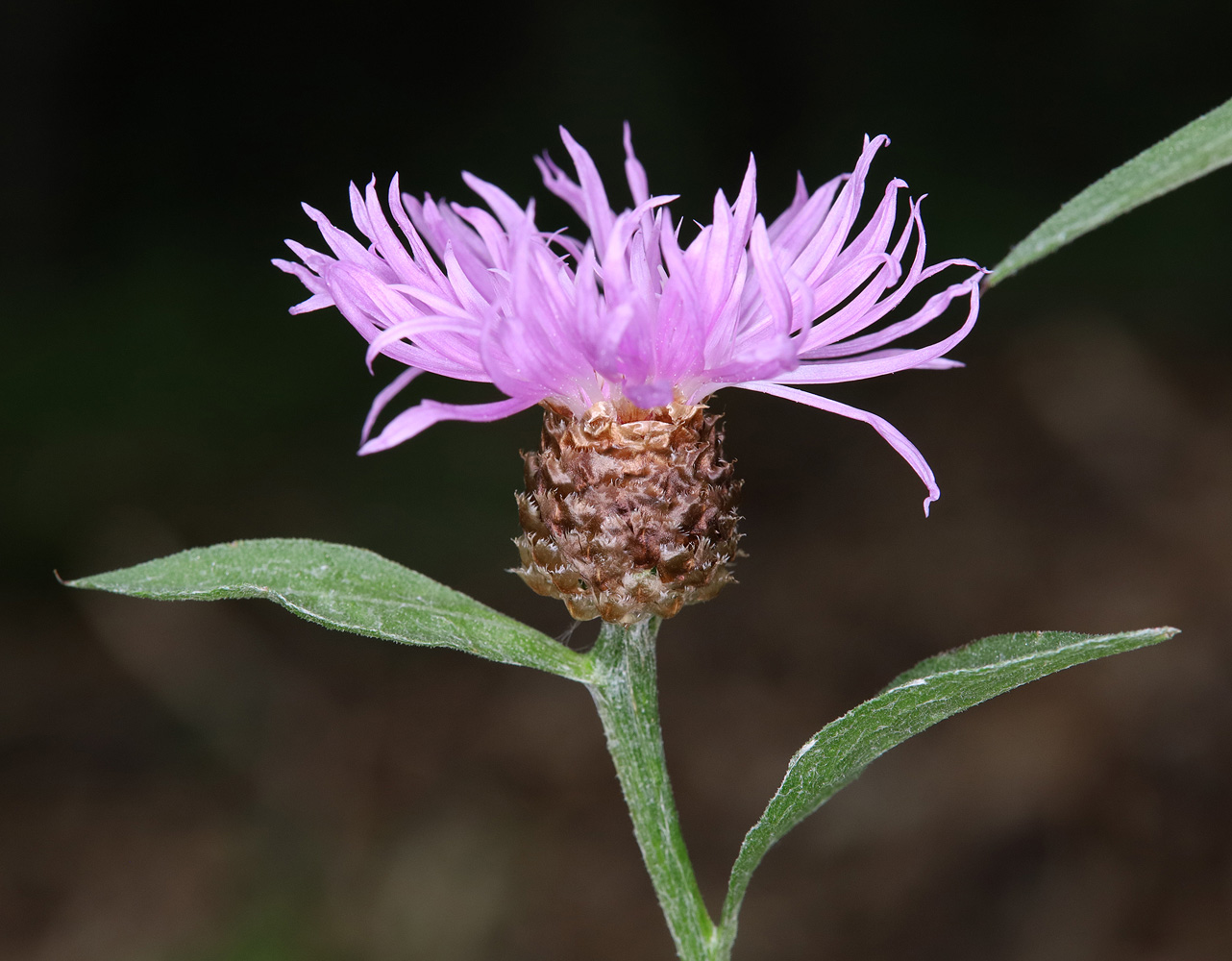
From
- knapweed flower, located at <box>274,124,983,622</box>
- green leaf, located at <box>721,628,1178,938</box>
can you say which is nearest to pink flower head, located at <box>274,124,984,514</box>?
knapweed flower, located at <box>274,124,983,622</box>

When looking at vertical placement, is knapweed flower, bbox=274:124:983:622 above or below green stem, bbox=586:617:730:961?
above

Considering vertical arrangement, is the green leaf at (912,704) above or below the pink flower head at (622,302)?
below

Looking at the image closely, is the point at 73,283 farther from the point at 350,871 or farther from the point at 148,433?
the point at 350,871

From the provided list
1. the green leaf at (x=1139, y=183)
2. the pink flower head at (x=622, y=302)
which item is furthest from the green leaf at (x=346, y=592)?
the green leaf at (x=1139, y=183)

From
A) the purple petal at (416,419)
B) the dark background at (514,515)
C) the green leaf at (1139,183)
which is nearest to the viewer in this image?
the green leaf at (1139,183)

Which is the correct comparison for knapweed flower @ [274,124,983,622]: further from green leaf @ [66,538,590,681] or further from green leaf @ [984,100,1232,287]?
green leaf @ [984,100,1232,287]

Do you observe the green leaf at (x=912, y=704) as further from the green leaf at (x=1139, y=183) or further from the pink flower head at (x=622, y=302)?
the green leaf at (x=1139, y=183)
